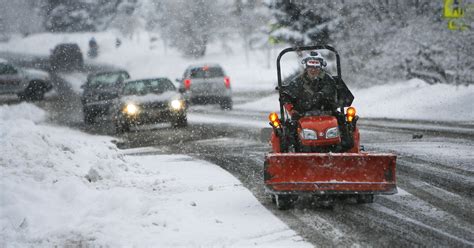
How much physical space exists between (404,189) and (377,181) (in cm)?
141

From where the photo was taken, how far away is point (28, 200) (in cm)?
736

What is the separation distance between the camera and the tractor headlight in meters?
18.3

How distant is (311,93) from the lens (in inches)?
A: 321

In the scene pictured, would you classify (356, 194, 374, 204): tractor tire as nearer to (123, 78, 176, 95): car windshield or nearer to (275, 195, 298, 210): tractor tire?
(275, 195, 298, 210): tractor tire

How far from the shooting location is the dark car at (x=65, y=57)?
59188 millimetres

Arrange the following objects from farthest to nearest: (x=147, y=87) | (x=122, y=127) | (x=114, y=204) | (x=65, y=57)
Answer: (x=65, y=57)
(x=147, y=87)
(x=122, y=127)
(x=114, y=204)

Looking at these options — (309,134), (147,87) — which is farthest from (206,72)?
(309,134)

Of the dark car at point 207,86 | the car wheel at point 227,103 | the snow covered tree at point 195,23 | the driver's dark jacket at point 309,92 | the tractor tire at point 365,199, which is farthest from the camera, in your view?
the snow covered tree at point 195,23

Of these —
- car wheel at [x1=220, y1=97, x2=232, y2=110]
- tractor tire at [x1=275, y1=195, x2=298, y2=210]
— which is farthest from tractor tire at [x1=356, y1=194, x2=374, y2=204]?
car wheel at [x1=220, y1=97, x2=232, y2=110]

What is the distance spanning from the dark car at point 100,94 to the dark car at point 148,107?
3468mm

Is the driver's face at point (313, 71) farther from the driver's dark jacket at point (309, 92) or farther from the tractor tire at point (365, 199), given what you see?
the tractor tire at point (365, 199)

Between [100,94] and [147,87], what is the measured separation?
157 inches

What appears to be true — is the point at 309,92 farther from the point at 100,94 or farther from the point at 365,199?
the point at 100,94

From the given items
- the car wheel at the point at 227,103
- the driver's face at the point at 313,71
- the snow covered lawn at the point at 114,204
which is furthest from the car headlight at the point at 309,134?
the car wheel at the point at 227,103
